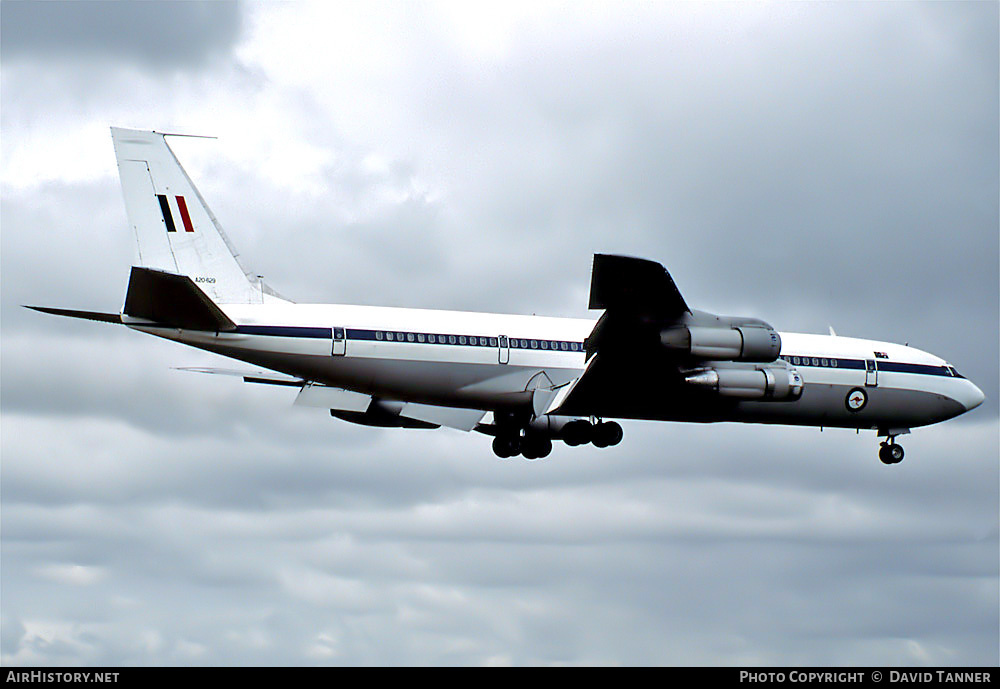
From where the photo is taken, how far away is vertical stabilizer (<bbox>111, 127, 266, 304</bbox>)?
31.5 meters

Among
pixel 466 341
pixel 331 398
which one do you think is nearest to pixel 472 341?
pixel 466 341

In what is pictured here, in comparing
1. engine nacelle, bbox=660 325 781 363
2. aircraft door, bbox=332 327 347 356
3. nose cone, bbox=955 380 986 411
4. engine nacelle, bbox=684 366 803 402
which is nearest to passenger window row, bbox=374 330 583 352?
aircraft door, bbox=332 327 347 356

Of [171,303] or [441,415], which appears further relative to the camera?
[441,415]

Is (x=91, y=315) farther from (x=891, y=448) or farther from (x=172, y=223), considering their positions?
(x=891, y=448)

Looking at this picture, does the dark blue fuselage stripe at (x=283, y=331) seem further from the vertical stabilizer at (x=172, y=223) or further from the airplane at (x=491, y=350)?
the vertical stabilizer at (x=172, y=223)

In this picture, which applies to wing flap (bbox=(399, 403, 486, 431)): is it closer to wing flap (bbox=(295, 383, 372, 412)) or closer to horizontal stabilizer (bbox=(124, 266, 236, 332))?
wing flap (bbox=(295, 383, 372, 412))

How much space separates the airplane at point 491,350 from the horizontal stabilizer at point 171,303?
40 millimetres

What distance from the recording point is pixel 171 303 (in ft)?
94.6

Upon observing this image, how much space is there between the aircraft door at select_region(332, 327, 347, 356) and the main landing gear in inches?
302

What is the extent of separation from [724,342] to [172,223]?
47.3ft

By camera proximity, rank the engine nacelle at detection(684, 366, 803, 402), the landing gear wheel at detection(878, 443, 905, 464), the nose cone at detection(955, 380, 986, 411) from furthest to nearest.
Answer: the nose cone at detection(955, 380, 986, 411), the landing gear wheel at detection(878, 443, 905, 464), the engine nacelle at detection(684, 366, 803, 402)

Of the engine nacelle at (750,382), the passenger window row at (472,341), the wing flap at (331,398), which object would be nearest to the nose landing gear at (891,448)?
the engine nacelle at (750,382)

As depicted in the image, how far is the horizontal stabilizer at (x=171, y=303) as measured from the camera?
1102 inches
